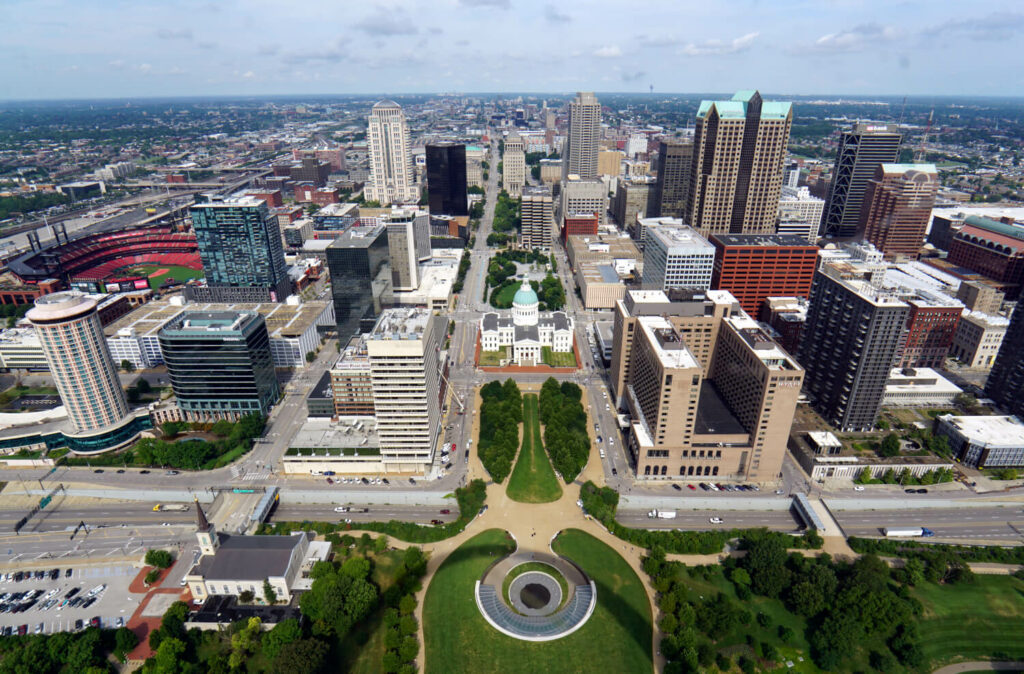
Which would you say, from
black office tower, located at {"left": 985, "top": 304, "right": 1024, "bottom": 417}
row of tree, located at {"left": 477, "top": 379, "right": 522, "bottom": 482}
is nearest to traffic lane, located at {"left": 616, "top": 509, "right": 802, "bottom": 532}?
row of tree, located at {"left": 477, "top": 379, "right": 522, "bottom": 482}

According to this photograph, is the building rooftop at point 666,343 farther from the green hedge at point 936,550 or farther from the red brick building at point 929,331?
the red brick building at point 929,331

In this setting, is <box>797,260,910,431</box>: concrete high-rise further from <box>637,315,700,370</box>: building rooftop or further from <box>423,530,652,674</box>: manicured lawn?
<box>423,530,652,674</box>: manicured lawn

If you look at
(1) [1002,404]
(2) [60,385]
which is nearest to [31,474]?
(2) [60,385]

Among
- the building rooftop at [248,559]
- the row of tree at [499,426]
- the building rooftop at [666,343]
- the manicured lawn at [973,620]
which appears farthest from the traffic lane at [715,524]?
the building rooftop at [248,559]

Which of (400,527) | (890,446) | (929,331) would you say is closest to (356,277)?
(400,527)

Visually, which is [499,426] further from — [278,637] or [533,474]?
[278,637]

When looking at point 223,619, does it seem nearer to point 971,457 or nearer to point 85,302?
point 85,302
